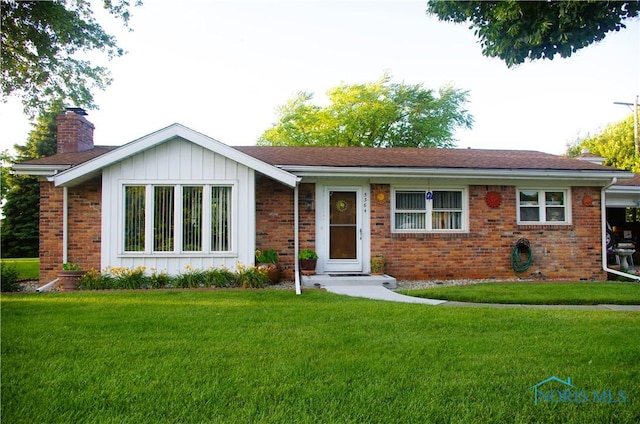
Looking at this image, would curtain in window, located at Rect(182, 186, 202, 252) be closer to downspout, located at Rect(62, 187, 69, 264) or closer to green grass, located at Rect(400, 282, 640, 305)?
downspout, located at Rect(62, 187, 69, 264)

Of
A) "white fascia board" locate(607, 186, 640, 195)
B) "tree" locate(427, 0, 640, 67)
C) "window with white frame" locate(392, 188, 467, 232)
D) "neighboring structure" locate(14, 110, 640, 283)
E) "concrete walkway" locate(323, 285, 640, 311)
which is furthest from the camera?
"white fascia board" locate(607, 186, 640, 195)

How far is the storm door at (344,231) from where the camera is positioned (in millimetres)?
11102

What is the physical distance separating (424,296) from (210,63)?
33.3 ft

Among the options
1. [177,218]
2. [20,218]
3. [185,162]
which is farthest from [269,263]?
[20,218]

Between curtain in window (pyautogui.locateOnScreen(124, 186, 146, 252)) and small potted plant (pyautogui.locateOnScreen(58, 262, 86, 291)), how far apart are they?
106 cm

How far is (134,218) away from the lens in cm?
1005

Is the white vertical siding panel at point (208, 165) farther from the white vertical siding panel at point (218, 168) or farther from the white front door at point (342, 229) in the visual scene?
the white front door at point (342, 229)

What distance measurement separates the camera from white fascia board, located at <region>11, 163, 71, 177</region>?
10.1 meters

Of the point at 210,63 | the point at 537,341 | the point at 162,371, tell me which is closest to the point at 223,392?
the point at 162,371

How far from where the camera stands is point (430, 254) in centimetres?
1119

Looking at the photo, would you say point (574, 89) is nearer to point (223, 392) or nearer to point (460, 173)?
point (460, 173)

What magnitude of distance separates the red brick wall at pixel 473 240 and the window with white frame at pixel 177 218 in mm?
983

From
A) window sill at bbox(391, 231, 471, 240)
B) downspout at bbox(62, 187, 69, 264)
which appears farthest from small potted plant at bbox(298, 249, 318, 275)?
downspout at bbox(62, 187, 69, 264)

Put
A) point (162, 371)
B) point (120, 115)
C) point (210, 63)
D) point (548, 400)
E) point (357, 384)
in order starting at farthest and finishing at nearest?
1. point (120, 115)
2. point (210, 63)
3. point (162, 371)
4. point (357, 384)
5. point (548, 400)
